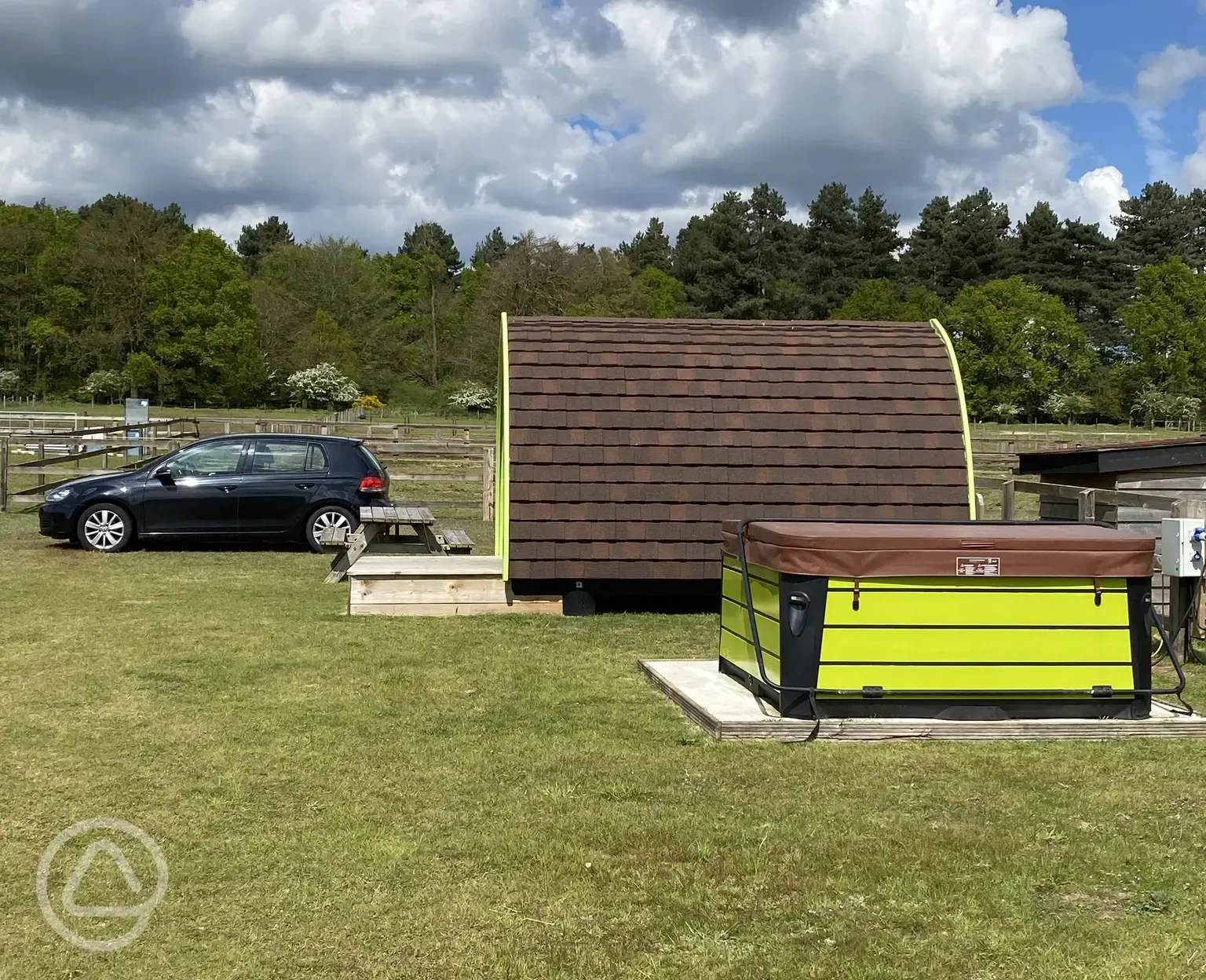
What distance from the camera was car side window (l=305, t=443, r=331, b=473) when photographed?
16.6 meters

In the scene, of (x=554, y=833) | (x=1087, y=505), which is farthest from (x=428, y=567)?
(x=554, y=833)

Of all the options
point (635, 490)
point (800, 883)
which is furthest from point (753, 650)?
point (635, 490)

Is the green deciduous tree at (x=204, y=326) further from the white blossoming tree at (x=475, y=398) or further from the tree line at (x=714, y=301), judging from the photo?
the white blossoming tree at (x=475, y=398)

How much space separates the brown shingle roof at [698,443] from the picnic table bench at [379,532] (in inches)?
102

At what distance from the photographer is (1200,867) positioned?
16.3 feet

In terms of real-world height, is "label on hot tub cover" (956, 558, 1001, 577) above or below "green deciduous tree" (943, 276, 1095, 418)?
below

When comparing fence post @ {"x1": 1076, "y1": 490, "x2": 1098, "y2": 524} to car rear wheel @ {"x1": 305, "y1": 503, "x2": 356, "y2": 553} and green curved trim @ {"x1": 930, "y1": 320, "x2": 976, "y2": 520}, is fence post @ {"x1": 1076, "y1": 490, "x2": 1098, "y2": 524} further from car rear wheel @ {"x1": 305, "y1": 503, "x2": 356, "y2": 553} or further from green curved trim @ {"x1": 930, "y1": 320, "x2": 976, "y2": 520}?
car rear wheel @ {"x1": 305, "y1": 503, "x2": 356, "y2": 553}

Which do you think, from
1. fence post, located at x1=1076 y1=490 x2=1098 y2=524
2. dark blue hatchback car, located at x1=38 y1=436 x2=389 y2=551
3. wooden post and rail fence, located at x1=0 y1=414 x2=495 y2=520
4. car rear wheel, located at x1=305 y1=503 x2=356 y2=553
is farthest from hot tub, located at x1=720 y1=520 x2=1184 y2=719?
wooden post and rail fence, located at x1=0 y1=414 x2=495 y2=520

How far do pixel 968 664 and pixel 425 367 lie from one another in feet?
269

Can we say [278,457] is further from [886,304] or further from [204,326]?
[204,326]

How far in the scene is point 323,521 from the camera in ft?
54.3

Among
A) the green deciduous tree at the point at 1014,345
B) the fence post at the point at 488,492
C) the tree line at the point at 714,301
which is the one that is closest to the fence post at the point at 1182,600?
the fence post at the point at 488,492

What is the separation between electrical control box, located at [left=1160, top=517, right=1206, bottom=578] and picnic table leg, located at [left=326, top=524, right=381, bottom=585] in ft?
25.2

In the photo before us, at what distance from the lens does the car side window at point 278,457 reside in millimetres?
16469
